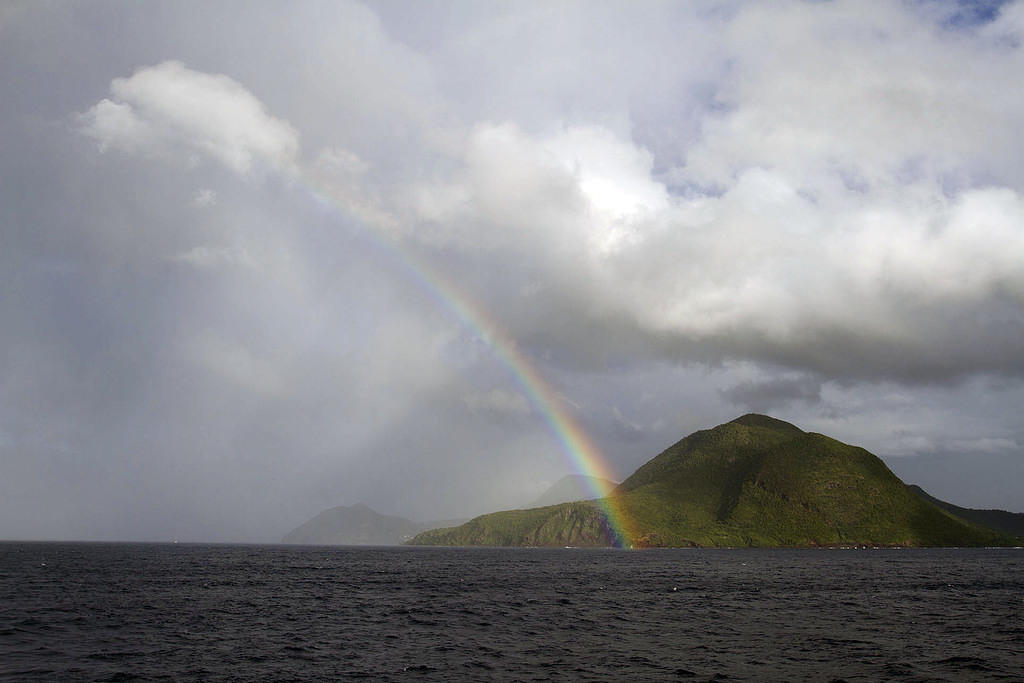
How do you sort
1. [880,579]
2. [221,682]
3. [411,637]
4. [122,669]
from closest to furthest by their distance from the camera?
[221,682], [122,669], [411,637], [880,579]

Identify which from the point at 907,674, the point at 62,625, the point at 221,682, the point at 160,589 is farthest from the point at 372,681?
the point at 160,589

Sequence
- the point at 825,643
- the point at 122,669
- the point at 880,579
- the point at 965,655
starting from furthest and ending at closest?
1. the point at 880,579
2. the point at 825,643
3. the point at 965,655
4. the point at 122,669

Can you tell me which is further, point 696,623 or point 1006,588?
point 1006,588

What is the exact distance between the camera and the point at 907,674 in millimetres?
47938

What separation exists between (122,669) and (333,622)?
27.1 metres

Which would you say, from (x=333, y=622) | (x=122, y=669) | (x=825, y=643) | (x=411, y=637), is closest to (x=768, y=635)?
(x=825, y=643)

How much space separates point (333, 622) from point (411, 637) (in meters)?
14.1

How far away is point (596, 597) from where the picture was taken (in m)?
102

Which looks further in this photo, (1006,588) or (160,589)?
(1006,588)

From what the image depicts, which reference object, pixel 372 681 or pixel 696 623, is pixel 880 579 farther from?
pixel 372 681

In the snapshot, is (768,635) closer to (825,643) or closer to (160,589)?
(825,643)

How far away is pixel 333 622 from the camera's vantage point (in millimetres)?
74188

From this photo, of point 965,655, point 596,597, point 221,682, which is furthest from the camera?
point 596,597

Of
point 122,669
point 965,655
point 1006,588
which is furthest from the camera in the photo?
point 1006,588
